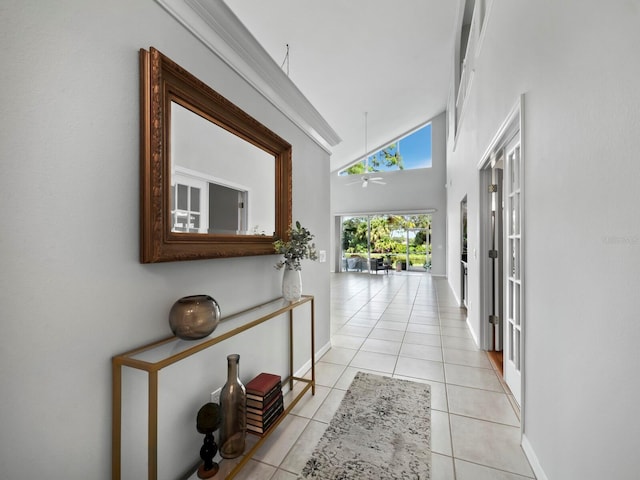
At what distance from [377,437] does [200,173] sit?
185 cm

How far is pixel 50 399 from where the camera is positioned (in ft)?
2.87

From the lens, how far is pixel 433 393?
88.9 inches

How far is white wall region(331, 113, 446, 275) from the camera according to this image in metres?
9.51

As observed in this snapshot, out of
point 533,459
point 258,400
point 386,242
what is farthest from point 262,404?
point 386,242

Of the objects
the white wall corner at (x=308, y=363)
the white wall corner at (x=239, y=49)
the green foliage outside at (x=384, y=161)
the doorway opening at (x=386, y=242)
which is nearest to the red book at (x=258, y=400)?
the white wall corner at (x=308, y=363)

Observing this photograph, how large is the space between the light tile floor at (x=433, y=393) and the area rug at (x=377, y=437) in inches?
2.3

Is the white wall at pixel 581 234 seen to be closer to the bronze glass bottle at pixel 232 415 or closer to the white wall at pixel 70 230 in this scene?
the bronze glass bottle at pixel 232 415

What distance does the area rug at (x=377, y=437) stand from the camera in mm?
1497

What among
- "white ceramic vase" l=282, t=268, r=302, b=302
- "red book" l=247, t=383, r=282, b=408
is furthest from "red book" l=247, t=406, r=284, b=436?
"white ceramic vase" l=282, t=268, r=302, b=302

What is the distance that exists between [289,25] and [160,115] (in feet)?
10.8

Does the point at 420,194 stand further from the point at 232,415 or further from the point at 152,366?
the point at 152,366

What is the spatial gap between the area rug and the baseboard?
50 centimetres

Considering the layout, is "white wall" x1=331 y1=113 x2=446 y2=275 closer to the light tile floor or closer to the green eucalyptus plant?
the light tile floor

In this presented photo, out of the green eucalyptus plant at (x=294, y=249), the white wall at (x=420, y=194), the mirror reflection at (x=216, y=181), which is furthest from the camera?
the white wall at (x=420, y=194)
